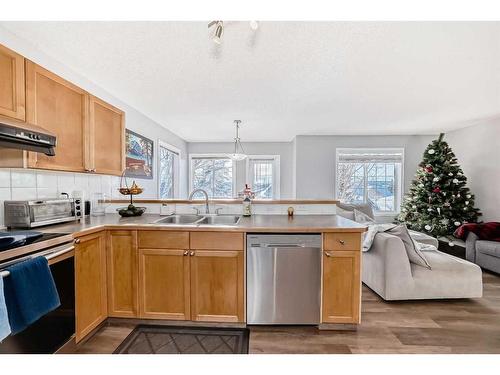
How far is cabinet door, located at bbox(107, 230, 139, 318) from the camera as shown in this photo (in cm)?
199

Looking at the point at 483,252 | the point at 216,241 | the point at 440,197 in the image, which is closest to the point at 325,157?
the point at 440,197

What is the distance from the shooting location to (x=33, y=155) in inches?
64.2

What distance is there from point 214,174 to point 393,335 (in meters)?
5.22

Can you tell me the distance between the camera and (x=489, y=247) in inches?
129

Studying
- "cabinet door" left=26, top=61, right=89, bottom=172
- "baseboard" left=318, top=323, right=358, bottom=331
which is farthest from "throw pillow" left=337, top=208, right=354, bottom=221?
"cabinet door" left=26, top=61, right=89, bottom=172

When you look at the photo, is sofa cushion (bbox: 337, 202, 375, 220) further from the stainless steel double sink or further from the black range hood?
the black range hood

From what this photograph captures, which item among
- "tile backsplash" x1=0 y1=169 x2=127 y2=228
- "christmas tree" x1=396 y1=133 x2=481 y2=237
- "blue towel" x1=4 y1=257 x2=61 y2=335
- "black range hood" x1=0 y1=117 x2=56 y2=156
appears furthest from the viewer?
"christmas tree" x1=396 y1=133 x2=481 y2=237

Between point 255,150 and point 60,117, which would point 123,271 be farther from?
point 255,150

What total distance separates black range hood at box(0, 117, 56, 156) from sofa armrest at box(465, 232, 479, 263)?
A: 500cm

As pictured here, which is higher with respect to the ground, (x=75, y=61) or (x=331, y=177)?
(x=75, y=61)

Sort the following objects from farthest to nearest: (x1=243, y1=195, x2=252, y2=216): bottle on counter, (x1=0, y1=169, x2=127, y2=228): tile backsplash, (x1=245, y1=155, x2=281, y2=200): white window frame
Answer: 1. (x1=245, y1=155, x2=281, y2=200): white window frame
2. (x1=243, y1=195, x2=252, y2=216): bottle on counter
3. (x1=0, y1=169, x2=127, y2=228): tile backsplash

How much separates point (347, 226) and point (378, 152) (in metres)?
4.37
